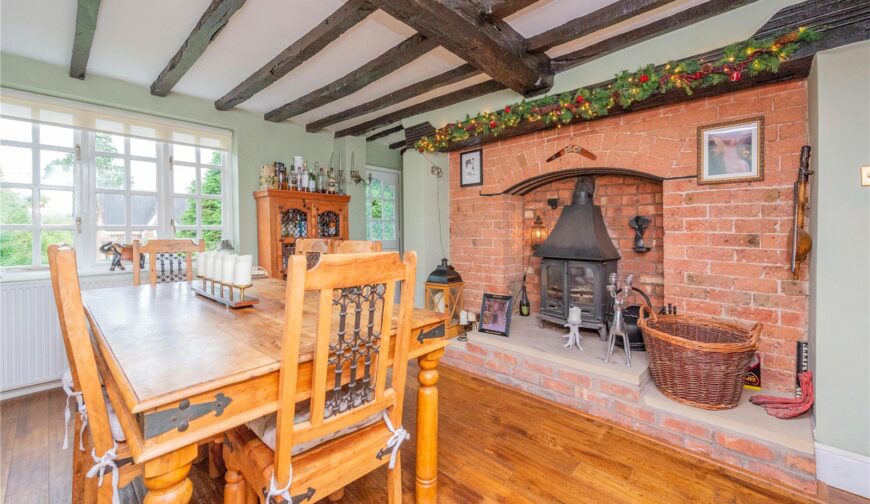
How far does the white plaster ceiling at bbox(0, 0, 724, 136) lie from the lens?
200 cm

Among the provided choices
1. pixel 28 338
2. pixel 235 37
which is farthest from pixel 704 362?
pixel 28 338

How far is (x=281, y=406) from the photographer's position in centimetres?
93

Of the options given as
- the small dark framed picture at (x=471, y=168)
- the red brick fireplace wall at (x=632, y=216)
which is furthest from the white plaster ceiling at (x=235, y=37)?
the red brick fireplace wall at (x=632, y=216)

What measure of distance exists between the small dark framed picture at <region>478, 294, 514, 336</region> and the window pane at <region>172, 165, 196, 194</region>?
2.97 m

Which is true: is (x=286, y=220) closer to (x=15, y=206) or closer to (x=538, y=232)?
(x=15, y=206)

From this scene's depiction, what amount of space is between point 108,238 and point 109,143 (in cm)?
79

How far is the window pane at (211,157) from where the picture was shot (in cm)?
347

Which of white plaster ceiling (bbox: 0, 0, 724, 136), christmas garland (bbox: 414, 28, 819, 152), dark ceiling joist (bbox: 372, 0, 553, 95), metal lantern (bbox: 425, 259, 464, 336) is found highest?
white plaster ceiling (bbox: 0, 0, 724, 136)

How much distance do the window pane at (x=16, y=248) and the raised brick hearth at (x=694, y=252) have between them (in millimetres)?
3327

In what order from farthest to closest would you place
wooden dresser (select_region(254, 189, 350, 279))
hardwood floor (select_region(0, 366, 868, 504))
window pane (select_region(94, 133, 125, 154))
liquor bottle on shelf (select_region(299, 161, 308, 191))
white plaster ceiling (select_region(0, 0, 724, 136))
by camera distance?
liquor bottle on shelf (select_region(299, 161, 308, 191)) → wooden dresser (select_region(254, 189, 350, 279)) → window pane (select_region(94, 133, 125, 154)) → white plaster ceiling (select_region(0, 0, 724, 136)) → hardwood floor (select_region(0, 366, 868, 504))

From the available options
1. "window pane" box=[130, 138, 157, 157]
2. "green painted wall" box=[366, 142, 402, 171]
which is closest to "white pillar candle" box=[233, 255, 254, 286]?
"window pane" box=[130, 138, 157, 157]

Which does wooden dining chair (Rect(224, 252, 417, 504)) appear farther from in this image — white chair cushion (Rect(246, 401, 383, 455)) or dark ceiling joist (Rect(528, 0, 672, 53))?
dark ceiling joist (Rect(528, 0, 672, 53))

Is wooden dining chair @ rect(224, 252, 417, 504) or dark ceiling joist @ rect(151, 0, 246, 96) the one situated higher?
dark ceiling joist @ rect(151, 0, 246, 96)

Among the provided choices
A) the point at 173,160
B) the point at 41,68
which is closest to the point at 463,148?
the point at 173,160
